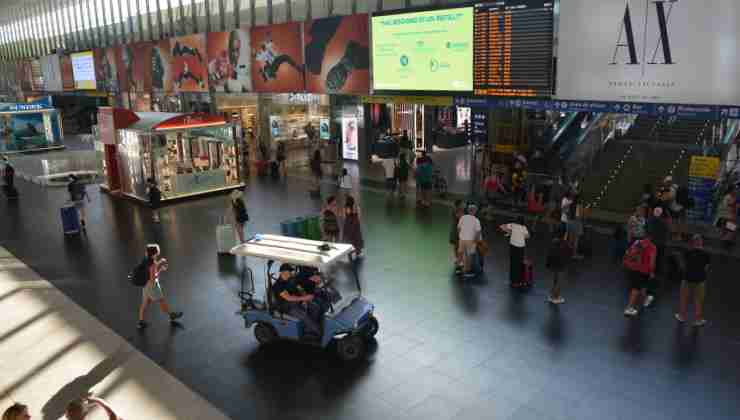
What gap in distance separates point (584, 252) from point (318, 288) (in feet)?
22.5

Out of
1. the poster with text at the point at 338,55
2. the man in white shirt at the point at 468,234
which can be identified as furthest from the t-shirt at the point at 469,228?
the poster with text at the point at 338,55

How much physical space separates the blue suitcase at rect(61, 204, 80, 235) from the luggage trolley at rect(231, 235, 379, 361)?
30.5 feet

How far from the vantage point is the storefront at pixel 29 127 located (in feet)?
118

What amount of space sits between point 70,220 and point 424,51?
11.3 meters

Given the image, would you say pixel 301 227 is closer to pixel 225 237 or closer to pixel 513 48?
pixel 225 237

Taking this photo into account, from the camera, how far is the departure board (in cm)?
1483

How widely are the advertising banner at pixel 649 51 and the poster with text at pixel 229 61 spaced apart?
50.9 ft

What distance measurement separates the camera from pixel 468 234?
38.1 ft

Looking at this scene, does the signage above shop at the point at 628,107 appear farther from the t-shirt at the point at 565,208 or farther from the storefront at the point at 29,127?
the storefront at the point at 29,127

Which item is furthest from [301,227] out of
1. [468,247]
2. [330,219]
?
[468,247]

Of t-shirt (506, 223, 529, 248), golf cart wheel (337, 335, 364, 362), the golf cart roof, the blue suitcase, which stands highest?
the golf cart roof

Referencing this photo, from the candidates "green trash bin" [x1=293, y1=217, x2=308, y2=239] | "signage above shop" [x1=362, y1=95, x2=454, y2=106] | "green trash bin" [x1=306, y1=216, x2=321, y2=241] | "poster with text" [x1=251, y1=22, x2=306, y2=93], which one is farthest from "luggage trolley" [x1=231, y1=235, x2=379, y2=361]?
"poster with text" [x1=251, y1=22, x2=306, y2=93]

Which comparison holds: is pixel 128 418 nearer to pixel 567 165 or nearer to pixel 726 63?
pixel 726 63

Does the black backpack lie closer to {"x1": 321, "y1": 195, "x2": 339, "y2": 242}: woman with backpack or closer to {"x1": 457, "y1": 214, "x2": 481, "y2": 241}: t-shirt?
{"x1": 321, "y1": 195, "x2": 339, "y2": 242}: woman with backpack
